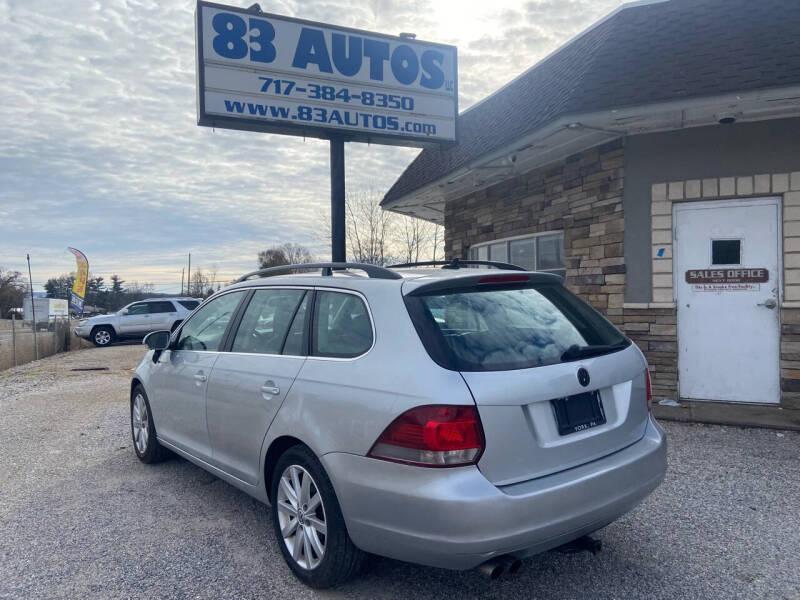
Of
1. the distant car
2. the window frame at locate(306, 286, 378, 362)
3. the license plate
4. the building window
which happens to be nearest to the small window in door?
the building window

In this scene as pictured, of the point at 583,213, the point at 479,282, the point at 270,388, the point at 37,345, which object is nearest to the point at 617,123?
the point at 583,213

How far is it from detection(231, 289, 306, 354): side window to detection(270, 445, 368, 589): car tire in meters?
0.74

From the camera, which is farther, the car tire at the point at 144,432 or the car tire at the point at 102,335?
the car tire at the point at 102,335

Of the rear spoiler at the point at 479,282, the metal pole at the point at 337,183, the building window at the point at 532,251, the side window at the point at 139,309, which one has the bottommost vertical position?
the side window at the point at 139,309

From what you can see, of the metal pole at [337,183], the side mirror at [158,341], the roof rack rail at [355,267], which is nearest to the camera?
the roof rack rail at [355,267]

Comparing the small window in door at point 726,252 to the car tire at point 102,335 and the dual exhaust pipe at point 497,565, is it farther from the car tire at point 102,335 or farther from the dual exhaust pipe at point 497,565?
the car tire at point 102,335

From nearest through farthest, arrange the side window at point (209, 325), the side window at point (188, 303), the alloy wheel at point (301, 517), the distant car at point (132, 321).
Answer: the alloy wheel at point (301, 517) < the side window at point (209, 325) < the distant car at point (132, 321) < the side window at point (188, 303)

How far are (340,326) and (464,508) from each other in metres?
1.19

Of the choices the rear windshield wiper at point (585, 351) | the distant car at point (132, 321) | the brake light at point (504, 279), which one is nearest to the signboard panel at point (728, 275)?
the rear windshield wiper at point (585, 351)

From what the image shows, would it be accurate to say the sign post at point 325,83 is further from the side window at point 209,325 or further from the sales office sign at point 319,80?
the side window at point 209,325

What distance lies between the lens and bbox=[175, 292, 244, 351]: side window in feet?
13.9

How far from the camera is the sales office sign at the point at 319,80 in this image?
8.22 m

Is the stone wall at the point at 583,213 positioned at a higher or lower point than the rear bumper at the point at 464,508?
higher

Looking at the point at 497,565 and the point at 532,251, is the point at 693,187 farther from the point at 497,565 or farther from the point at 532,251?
the point at 497,565
